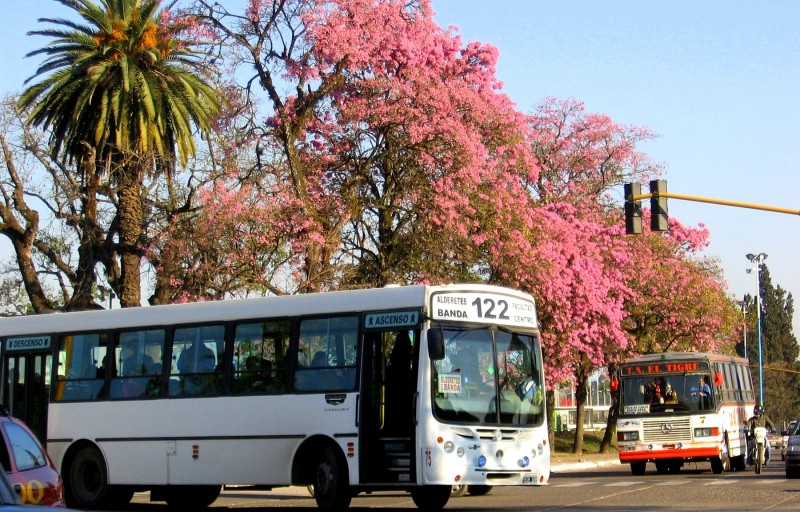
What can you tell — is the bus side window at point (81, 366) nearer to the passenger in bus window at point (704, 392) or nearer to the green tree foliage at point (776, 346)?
the passenger in bus window at point (704, 392)

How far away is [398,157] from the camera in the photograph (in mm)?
33156

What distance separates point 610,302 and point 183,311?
27.0 m

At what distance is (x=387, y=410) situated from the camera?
16.4m

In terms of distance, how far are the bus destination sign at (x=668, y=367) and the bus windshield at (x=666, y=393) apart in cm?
13

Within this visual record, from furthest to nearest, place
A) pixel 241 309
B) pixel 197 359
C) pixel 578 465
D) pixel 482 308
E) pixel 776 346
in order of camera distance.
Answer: pixel 776 346 < pixel 578 465 < pixel 197 359 < pixel 241 309 < pixel 482 308

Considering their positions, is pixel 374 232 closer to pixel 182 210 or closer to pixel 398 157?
pixel 398 157

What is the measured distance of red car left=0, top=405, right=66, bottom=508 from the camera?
1073 centimetres

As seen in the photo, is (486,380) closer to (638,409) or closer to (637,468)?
(638,409)

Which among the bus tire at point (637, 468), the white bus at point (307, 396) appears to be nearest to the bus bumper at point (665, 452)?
the bus tire at point (637, 468)

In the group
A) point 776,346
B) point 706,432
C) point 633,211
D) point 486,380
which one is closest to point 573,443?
point 706,432

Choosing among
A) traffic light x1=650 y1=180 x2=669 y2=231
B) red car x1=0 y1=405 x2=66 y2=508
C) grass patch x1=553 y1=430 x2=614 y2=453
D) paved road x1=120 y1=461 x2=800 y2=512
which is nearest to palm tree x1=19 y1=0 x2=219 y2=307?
paved road x1=120 y1=461 x2=800 y2=512

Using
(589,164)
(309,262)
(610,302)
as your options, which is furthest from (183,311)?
(589,164)

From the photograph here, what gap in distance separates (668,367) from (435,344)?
17168 mm

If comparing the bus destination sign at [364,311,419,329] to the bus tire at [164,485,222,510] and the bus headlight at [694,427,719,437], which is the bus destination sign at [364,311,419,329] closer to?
the bus tire at [164,485,222,510]
